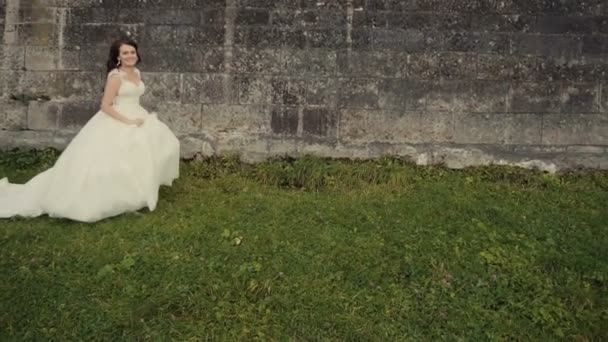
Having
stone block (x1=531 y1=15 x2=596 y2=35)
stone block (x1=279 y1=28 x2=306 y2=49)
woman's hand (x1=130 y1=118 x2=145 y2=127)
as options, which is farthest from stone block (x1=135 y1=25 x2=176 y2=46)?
stone block (x1=531 y1=15 x2=596 y2=35)

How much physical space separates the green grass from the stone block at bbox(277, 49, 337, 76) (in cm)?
155

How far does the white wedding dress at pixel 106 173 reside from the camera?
523cm

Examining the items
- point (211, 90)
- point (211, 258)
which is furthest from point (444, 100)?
point (211, 258)

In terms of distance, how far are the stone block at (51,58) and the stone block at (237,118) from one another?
172 centimetres

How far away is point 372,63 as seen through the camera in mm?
6699

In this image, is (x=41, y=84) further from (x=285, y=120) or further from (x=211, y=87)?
(x=285, y=120)

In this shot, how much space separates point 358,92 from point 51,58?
3.81 meters

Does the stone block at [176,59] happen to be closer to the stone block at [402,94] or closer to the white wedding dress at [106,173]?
the white wedding dress at [106,173]

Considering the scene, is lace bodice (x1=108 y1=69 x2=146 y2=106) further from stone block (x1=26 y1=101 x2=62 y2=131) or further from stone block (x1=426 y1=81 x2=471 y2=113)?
stone block (x1=426 y1=81 x2=471 y2=113)

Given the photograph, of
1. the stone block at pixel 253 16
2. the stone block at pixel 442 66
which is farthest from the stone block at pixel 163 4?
the stone block at pixel 442 66

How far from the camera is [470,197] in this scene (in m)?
5.93

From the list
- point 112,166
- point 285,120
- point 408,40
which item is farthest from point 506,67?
point 112,166

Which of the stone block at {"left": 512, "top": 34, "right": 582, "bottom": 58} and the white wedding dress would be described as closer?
the white wedding dress

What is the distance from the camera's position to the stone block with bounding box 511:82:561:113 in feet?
21.9
